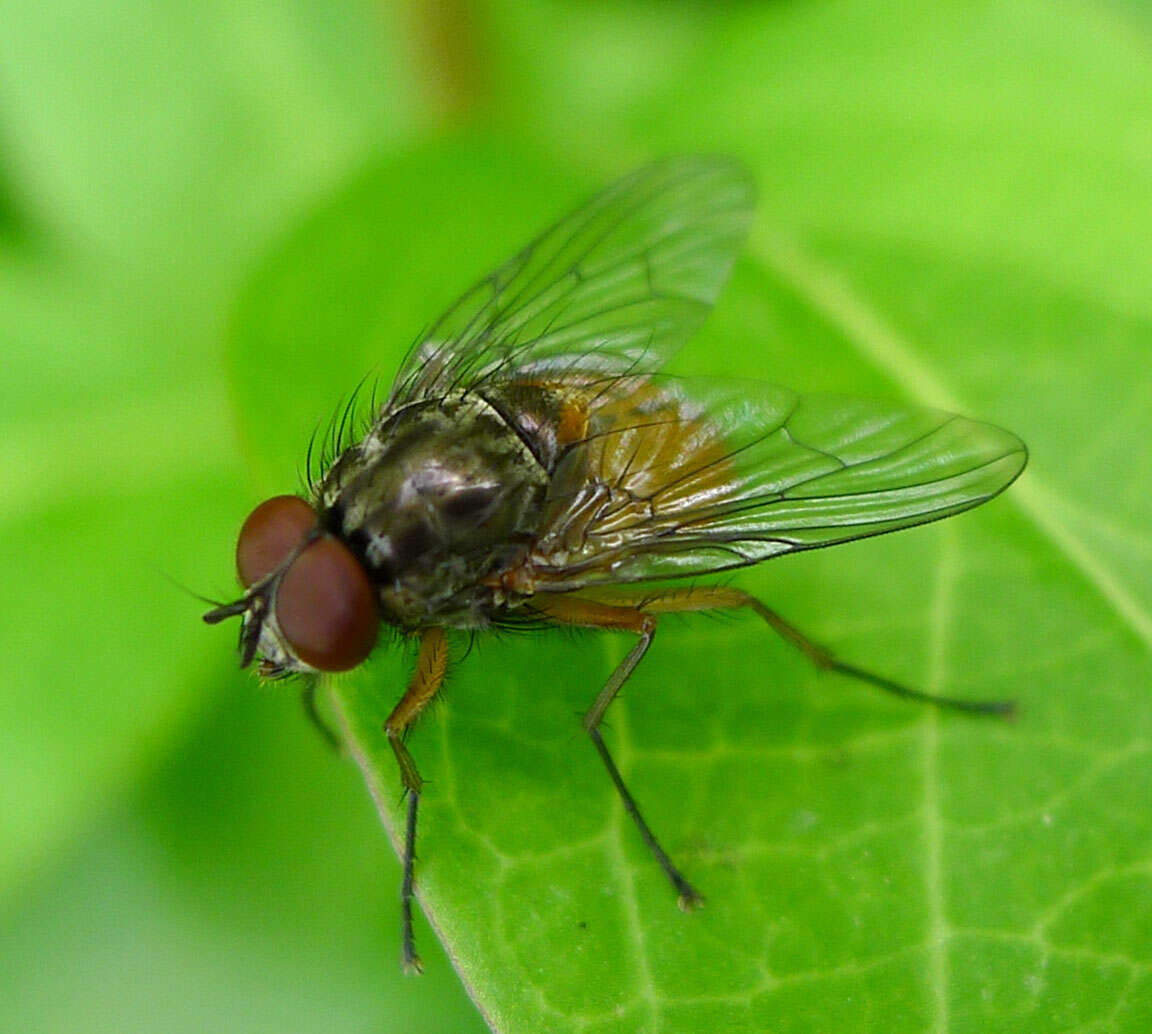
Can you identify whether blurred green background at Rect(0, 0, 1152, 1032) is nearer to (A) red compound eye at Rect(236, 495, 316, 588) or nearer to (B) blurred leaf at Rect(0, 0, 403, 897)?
(B) blurred leaf at Rect(0, 0, 403, 897)

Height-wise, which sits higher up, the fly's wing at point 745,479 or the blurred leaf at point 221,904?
the fly's wing at point 745,479

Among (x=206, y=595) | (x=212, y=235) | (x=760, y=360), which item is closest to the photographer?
(x=760, y=360)

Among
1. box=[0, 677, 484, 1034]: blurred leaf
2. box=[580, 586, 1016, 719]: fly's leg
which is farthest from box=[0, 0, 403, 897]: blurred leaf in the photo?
box=[580, 586, 1016, 719]: fly's leg

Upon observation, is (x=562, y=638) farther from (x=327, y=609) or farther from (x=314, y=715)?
(x=314, y=715)

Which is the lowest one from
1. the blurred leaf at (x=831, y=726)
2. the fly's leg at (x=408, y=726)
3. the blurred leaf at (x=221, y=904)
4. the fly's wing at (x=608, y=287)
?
the blurred leaf at (x=221, y=904)

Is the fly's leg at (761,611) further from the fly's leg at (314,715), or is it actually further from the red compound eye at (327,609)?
the fly's leg at (314,715)

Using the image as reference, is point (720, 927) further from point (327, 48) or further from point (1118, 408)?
point (327, 48)

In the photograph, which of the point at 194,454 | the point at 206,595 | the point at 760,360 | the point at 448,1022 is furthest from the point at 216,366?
the point at 448,1022

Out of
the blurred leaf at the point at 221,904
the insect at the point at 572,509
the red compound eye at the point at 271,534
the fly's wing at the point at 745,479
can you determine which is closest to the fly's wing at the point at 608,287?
the insect at the point at 572,509
